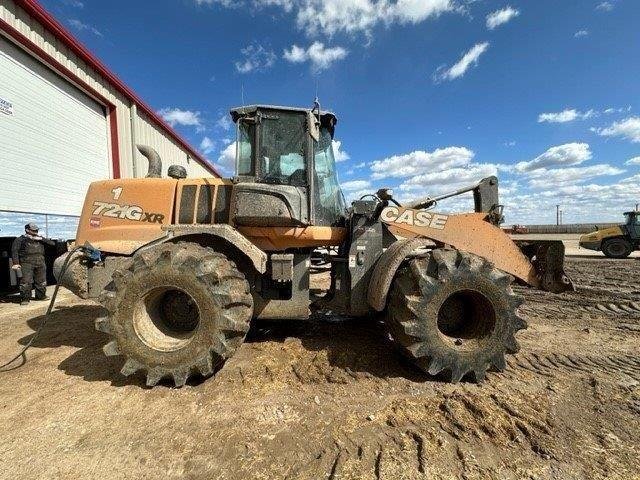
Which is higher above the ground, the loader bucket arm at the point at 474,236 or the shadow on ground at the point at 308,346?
the loader bucket arm at the point at 474,236

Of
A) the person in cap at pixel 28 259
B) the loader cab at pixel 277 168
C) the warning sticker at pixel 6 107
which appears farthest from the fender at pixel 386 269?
the warning sticker at pixel 6 107

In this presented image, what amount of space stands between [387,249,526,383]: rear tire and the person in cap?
26.3ft

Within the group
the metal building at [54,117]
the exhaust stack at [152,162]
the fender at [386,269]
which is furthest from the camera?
the metal building at [54,117]

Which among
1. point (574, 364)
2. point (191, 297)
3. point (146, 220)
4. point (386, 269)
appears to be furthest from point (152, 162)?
point (574, 364)

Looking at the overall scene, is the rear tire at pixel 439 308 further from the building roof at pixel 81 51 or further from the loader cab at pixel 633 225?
the loader cab at pixel 633 225

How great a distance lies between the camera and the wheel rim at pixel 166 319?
3.64m

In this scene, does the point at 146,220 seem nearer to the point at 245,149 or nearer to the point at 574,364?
the point at 245,149

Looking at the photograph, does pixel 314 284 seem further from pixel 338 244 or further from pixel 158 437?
pixel 158 437

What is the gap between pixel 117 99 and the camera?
1159cm

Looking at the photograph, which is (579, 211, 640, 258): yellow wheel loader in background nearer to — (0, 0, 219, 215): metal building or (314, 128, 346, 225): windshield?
(314, 128, 346, 225): windshield

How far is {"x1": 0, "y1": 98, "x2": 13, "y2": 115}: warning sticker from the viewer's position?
7834mm

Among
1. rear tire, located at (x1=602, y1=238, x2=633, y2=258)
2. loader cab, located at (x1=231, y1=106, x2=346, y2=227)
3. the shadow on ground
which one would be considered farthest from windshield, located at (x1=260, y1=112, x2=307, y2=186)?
rear tire, located at (x1=602, y1=238, x2=633, y2=258)

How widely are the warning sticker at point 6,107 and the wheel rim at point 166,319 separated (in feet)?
24.6

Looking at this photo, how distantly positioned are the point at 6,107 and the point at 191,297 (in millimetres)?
8062
